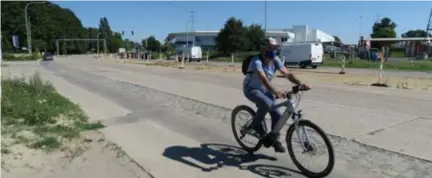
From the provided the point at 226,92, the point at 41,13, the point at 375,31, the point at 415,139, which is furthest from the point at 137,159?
the point at 41,13

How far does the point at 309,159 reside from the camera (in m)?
5.00

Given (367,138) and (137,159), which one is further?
(367,138)

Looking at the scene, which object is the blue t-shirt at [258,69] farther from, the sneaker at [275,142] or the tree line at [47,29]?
the tree line at [47,29]

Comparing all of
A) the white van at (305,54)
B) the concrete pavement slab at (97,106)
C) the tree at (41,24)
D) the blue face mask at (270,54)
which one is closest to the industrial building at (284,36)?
the tree at (41,24)

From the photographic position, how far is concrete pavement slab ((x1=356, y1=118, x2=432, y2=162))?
5887mm

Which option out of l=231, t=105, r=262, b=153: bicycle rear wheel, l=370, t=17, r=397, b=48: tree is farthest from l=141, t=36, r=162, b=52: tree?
l=231, t=105, r=262, b=153: bicycle rear wheel

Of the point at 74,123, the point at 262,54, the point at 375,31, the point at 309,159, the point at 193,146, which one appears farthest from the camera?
the point at 375,31

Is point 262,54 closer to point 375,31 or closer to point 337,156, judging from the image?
point 337,156

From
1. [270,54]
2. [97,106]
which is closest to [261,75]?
[270,54]

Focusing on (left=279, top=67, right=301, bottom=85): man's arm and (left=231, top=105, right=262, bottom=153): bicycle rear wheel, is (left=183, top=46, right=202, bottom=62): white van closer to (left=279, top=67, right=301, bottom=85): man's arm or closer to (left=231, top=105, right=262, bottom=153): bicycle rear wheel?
(left=231, top=105, right=262, bottom=153): bicycle rear wheel

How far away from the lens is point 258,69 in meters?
5.28

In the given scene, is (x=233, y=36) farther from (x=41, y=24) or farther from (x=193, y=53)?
(x=41, y=24)

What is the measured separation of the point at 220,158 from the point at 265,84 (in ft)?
4.02

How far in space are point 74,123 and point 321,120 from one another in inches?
189
